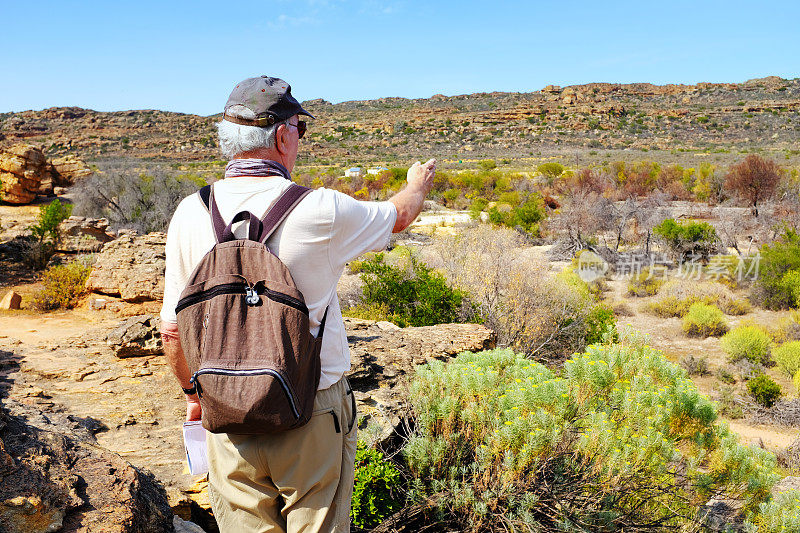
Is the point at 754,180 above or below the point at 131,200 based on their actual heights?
above

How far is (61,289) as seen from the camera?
7730 mm

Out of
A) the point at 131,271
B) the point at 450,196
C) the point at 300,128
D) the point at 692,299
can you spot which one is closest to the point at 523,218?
the point at 692,299

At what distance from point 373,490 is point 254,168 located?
194 cm

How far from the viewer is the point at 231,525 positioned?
171cm

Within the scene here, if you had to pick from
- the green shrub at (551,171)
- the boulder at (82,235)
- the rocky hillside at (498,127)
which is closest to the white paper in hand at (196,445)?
the boulder at (82,235)

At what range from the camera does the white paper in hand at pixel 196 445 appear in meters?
1.82

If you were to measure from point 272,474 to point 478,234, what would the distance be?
955cm

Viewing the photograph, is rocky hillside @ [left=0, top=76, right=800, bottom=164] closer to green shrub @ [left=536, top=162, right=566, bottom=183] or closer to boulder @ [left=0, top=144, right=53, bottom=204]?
green shrub @ [left=536, top=162, right=566, bottom=183]

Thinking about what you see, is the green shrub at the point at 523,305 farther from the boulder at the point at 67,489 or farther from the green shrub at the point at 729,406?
the boulder at the point at 67,489

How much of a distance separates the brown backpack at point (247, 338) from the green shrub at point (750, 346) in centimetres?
888

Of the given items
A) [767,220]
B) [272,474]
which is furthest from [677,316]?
[272,474]

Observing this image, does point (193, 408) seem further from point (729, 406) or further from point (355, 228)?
point (729, 406)

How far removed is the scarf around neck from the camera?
1663 mm

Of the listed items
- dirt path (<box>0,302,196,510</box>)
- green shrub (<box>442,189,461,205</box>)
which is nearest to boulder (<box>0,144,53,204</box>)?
dirt path (<box>0,302,196,510</box>)
